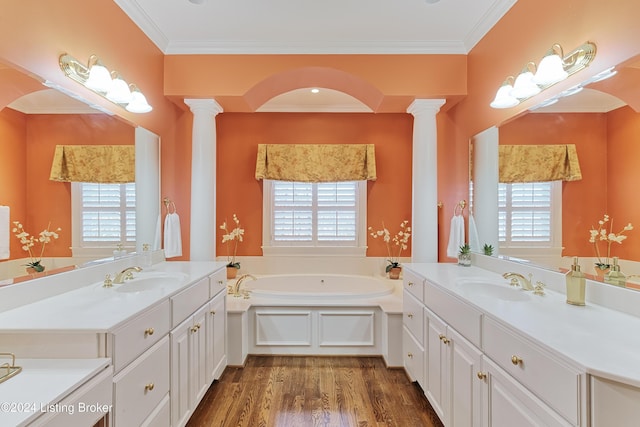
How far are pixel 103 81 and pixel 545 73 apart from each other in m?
2.51

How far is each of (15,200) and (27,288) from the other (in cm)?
40

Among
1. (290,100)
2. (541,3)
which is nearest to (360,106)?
(290,100)

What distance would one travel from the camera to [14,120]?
4.67 ft

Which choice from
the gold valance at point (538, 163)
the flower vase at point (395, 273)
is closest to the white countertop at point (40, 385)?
the gold valance at point (538, 163)

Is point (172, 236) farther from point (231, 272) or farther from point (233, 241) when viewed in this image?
point (233, 241)

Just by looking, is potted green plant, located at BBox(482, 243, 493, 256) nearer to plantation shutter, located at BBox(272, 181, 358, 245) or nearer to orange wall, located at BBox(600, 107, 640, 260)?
orange wall, located at BBox(600, 107, 640, 260)

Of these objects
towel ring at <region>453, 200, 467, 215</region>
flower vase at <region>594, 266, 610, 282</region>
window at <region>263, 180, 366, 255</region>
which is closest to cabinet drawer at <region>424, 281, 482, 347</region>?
flower vase at <region>594, 266, 610, 282</region>

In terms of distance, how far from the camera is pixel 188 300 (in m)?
1.79

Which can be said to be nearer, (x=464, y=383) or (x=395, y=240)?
(x=464, y=383)

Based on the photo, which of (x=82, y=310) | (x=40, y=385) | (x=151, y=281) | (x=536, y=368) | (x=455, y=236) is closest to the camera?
(x=40, y=385)

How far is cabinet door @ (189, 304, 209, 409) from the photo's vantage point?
1.83 metres

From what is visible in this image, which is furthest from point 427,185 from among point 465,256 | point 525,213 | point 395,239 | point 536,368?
point 536,368

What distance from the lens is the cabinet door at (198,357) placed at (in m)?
1.83

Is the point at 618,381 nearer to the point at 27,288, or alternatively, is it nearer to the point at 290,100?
the point at 27,288
